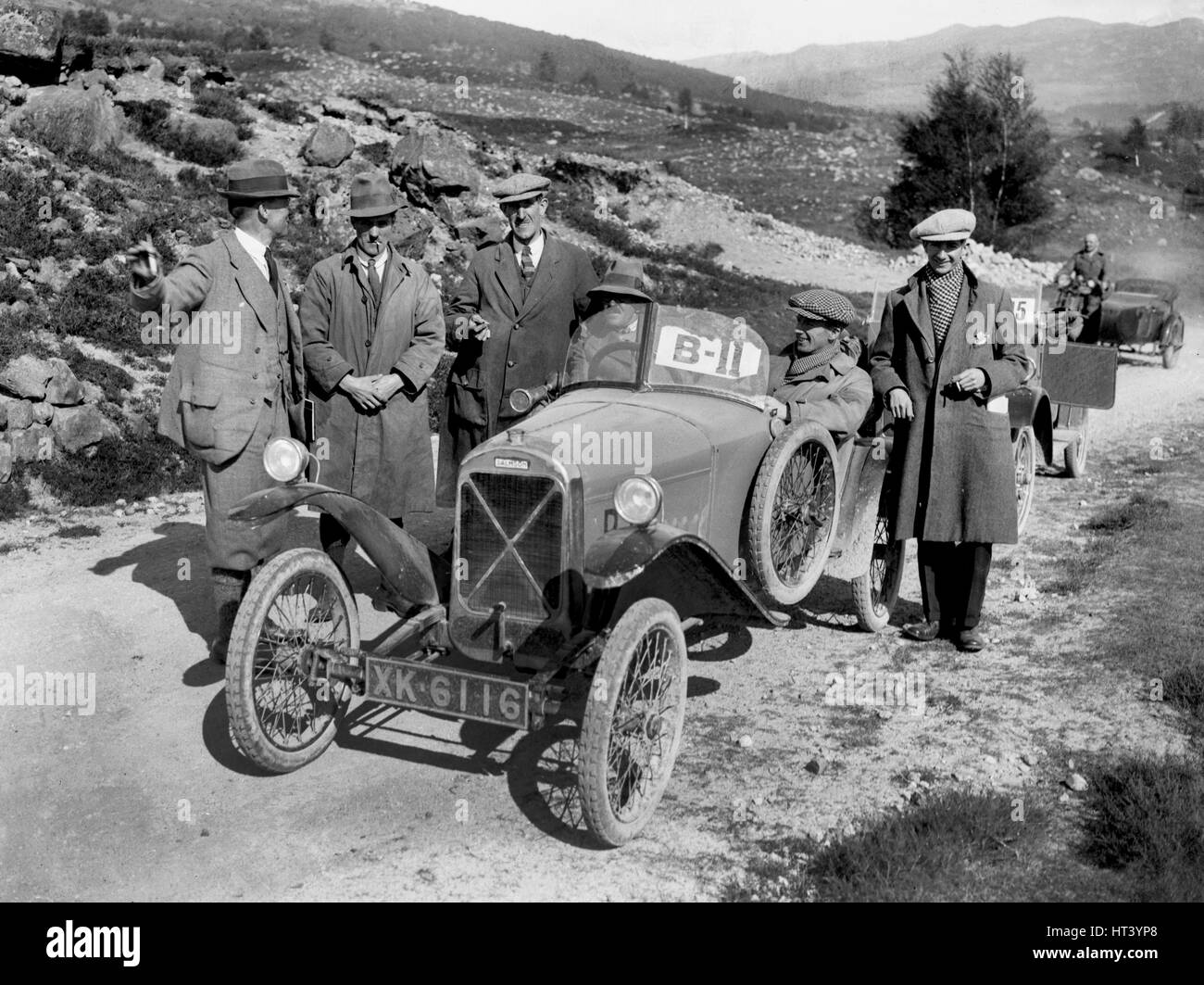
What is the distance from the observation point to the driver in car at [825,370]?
20.6 feet

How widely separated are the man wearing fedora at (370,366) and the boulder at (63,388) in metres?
4.54

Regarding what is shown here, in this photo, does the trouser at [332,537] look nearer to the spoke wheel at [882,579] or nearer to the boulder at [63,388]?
the spoke wheel at [882,579]

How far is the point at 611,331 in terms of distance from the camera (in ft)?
18.9

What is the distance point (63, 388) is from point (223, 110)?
1517 cm

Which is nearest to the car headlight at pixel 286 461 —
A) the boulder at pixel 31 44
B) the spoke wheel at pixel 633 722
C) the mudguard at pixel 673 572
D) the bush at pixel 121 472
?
the mudguard at pixel 673 572

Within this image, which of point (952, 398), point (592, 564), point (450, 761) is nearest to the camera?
point (592, 564)

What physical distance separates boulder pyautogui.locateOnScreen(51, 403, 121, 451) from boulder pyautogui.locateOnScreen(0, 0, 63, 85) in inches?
496

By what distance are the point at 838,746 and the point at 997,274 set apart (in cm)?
2550

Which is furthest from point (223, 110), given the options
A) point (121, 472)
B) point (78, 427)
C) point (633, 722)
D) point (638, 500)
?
point (633, 722)

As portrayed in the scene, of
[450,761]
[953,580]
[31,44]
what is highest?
[31,44]

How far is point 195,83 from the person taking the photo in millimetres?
25094

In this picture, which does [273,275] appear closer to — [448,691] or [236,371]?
[236,371]

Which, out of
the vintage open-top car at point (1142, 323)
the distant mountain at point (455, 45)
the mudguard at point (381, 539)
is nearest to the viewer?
the mudguard at point (381, 539)

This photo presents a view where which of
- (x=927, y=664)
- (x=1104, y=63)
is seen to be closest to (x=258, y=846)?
(x=927, y=664)
